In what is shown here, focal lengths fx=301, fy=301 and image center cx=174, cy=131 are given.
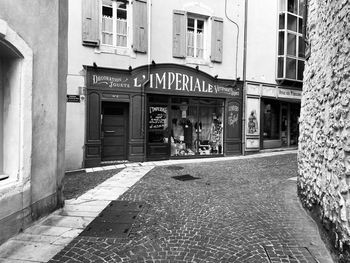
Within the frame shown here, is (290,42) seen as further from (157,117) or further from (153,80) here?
(157,117)

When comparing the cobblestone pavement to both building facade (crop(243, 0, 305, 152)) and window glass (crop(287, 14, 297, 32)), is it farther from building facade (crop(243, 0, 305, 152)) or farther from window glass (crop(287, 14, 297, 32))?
window glass (crop(287, 14, 297, 32))

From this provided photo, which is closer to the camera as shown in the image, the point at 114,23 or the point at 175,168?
the point at 175,168

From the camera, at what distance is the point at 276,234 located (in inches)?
168

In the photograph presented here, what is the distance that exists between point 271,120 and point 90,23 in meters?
9.25

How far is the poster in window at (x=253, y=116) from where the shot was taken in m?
13.1

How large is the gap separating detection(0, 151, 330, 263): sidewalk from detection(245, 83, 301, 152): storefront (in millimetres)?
7358

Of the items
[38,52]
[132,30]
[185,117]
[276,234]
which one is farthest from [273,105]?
[38,52]

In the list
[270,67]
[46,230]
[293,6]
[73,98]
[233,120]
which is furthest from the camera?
[293,6]

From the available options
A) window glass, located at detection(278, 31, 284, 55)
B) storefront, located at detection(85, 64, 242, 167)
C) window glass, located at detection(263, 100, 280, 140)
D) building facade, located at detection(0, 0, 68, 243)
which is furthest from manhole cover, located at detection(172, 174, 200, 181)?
window glass, located at detection(278, 31, 284, 55)

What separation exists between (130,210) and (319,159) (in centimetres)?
327

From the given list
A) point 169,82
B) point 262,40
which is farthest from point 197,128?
point 262,40

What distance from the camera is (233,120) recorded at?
12734 millimetres

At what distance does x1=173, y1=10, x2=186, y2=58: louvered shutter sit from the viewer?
1123 cm

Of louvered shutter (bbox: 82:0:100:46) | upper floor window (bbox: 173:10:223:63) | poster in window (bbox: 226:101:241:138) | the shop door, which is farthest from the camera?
poster in window (bbox: 226:101:241:138)
